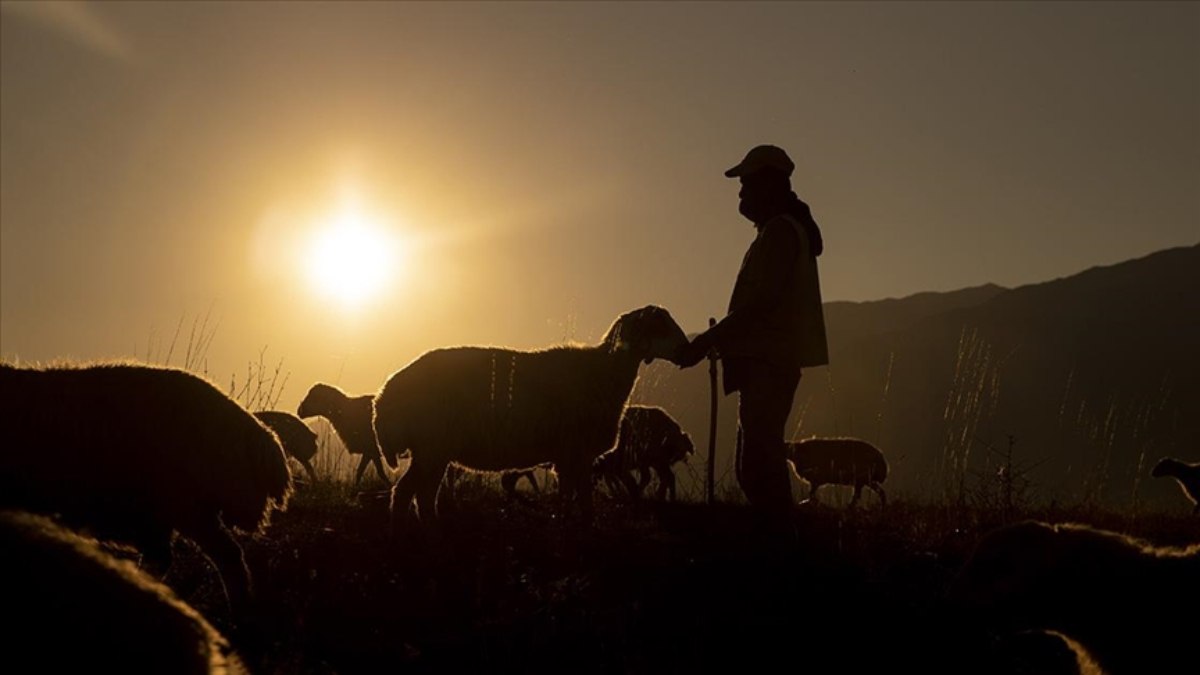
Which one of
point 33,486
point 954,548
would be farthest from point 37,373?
point 954,548

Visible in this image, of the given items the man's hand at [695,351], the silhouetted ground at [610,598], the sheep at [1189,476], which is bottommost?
the sheep at [1189,476]

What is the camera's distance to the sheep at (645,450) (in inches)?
582

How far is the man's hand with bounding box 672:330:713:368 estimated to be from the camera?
882cm

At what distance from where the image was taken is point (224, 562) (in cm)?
677

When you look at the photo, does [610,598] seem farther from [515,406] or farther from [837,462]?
[837,462]

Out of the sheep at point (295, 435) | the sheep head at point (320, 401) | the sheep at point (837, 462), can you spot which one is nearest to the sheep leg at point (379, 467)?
the sheep at point (295, 435)

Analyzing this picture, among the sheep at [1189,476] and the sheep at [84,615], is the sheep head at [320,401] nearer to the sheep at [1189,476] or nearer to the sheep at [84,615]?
the sheep at [1189,476]

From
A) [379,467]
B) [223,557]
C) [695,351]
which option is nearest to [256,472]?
[223,557]

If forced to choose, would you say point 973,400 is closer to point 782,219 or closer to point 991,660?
point 782,219

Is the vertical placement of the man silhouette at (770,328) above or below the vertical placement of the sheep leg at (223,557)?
above

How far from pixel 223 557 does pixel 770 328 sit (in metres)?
4.43

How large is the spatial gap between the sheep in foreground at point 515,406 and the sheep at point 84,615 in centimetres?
747

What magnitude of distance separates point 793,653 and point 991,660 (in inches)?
44.3

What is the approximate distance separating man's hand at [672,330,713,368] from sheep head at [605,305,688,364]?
67 cm
